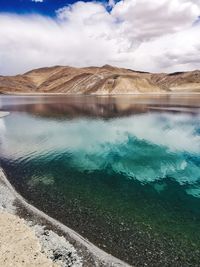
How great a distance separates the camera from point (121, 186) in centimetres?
2244

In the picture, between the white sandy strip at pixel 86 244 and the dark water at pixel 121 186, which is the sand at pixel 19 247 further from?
the dark water at pixel 121 186

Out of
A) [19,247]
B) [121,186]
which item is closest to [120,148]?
[121,186]

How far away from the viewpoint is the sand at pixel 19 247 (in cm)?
1182

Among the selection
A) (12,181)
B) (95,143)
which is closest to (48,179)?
(12,181)

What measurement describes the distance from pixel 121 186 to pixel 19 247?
11349 millimetres

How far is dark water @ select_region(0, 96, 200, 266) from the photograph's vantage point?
48.4 ft

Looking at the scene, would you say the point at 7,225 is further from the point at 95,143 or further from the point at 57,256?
the point at 95,143

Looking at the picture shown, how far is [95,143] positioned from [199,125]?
2428 centimetres

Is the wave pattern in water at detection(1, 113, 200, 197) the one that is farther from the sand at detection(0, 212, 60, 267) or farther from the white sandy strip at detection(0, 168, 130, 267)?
the sand at detection(0, 212, 60, 267)

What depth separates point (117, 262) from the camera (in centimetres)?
1299

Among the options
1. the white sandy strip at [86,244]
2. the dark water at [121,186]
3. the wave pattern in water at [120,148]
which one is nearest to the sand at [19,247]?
the white sandy strip at [86,244]

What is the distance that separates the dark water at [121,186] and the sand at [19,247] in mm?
2979

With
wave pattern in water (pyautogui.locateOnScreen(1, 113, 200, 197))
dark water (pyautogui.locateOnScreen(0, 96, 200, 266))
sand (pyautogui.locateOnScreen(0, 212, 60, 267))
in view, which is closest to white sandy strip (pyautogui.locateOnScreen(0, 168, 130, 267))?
dark water (pyautogui.locateOnScreen(0, 96, 200, 266))

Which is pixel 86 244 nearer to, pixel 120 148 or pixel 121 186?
pixel 121 186
